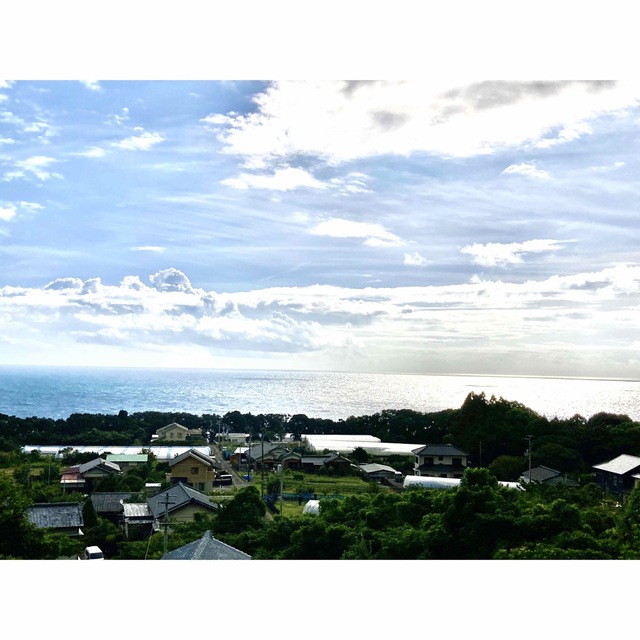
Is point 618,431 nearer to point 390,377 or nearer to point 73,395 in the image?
point 390,377

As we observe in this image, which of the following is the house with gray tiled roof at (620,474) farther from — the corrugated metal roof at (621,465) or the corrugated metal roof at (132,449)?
the corrugated metal roof at (132,449)

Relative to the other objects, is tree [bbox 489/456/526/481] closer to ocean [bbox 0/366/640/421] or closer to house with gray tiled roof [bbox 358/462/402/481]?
ocean [bbox 0/366/640/421]

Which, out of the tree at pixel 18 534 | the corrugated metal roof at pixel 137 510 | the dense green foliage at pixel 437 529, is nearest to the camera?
the tree at pixel 18 534

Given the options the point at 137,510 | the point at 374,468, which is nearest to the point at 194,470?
the point at 137,510

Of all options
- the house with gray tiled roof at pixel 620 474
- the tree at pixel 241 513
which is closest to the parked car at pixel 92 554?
the tree at pixel 241 513

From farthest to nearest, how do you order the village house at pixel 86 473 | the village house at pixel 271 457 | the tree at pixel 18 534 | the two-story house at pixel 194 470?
the village house at pixel 271 457 → the two-story house at pixel 194 470 → the village house at pixel 86 473 → the tree at pixel 18 534

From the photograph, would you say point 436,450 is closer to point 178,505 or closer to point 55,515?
point 178,505

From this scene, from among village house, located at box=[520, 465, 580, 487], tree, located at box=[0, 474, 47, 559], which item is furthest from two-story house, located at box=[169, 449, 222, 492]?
village house, located at box=[520, 465, 580, 487]
